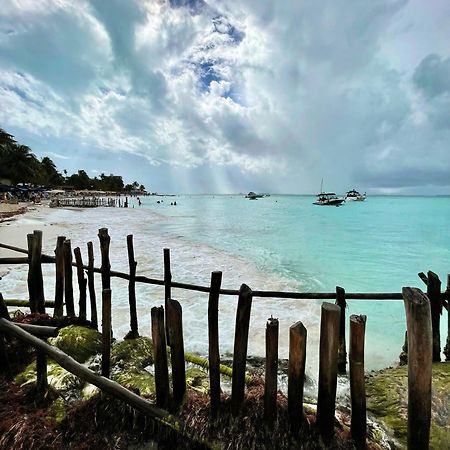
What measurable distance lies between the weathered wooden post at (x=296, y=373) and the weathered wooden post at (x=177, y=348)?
1.01 metres

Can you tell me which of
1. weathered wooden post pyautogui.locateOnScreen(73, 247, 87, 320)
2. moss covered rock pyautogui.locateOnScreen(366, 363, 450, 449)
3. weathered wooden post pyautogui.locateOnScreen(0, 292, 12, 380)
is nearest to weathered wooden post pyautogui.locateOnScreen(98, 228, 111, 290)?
weathered wooden post pyautogui.locateOnScreen(73, 247, 87, 320)

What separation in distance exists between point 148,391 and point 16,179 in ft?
217

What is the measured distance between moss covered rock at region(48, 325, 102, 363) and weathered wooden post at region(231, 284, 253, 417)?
2709mm

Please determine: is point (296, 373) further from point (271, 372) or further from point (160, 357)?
point (160, 357)

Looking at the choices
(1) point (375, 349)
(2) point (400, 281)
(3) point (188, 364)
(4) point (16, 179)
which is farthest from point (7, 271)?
(4) point (16, 179)

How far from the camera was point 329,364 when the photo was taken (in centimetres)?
245

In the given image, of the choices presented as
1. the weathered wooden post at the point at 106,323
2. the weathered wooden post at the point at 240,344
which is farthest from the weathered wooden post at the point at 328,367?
the weathered wooden post at the point at 106,323

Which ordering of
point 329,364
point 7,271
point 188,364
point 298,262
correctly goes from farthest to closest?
1. point 298,262
2. point 7,271
3. point 188,364
4. point 329,364

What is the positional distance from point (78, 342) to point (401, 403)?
454 cm

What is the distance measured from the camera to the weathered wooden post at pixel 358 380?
2.31 metres

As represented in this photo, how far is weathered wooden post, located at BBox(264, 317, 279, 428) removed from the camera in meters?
2.58

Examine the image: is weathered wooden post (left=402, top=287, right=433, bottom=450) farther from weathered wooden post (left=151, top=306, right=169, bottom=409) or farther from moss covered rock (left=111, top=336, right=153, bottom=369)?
moss covered rock (left=111, top=336, right=153, bottom=369)

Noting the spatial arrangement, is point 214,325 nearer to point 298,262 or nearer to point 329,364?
point 329,364

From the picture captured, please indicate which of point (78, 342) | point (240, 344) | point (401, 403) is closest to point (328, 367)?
point (240, 344)
